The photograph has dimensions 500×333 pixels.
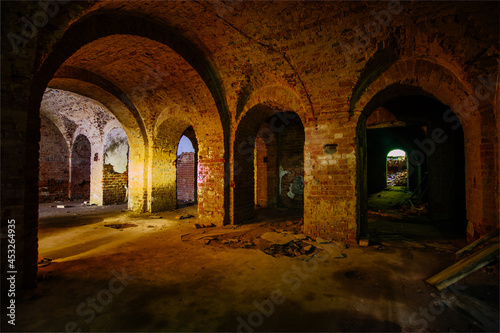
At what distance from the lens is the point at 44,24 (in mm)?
2650

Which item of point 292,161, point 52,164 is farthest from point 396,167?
point 52,164

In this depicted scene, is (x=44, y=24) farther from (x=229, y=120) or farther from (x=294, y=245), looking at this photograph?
(x=294, y=245)

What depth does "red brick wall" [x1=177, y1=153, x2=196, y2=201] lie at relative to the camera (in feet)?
41.0

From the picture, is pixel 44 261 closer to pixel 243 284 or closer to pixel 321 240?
pixel 243 284

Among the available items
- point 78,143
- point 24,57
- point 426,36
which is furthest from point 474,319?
point 78,143

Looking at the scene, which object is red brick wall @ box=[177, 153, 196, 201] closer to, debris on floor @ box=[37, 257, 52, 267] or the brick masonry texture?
the brick masonry texture

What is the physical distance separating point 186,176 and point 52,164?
6776 millimetres

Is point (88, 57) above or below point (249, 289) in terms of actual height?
above

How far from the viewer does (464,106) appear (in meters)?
3.86

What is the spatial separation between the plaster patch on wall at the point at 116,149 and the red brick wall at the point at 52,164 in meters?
4.33

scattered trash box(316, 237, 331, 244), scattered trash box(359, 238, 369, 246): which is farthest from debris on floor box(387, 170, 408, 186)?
scattered trash box(316, 237, 331, 244)

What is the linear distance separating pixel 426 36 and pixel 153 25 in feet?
15.8

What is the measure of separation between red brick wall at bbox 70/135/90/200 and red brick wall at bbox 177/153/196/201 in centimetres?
509

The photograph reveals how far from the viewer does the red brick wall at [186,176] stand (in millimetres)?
12486
